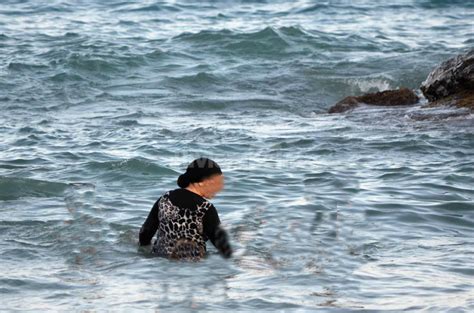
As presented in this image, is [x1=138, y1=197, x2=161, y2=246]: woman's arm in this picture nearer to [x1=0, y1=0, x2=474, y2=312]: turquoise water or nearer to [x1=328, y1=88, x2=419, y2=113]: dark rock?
[x1=0, y1=0, x2=474, y2=312]: turquoise water

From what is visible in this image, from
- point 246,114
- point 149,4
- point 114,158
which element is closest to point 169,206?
point 114,158

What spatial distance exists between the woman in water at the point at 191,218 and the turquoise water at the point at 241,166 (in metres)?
0.16

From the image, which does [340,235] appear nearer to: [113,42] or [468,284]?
[468,284]

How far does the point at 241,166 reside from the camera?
12.5m

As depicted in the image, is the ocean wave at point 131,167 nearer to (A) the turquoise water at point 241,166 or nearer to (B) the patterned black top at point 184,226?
(A) the turquoise water at point 241,166

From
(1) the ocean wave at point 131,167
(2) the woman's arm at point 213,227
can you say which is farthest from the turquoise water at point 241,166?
(2) the woman's arm at point 213,227

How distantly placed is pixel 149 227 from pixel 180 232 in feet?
0.95

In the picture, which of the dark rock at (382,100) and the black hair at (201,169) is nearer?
the black hair at (201,169)

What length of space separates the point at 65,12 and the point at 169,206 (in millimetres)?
21652

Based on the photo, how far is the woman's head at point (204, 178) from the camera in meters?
7.89

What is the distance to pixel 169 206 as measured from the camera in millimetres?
8148

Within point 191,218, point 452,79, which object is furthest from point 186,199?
point 452,79

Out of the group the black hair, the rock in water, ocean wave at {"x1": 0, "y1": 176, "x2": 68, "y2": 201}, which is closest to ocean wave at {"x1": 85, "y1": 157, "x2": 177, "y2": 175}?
ocean wave at {"x1": 0, "y1": 176, "x2": 68, "y2": 201}

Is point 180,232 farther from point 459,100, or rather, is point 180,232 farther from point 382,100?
point 382,100
